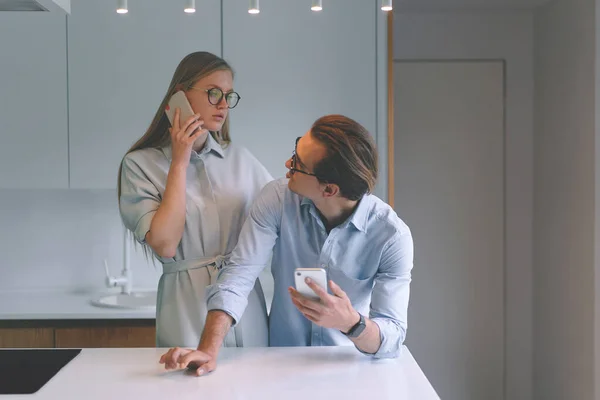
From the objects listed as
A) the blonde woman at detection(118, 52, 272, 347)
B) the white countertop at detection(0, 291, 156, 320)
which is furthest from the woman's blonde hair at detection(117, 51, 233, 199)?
the white countertop at detection(0, 291, 156, 320)

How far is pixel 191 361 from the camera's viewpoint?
5.36 ft

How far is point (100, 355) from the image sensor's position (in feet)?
5.99

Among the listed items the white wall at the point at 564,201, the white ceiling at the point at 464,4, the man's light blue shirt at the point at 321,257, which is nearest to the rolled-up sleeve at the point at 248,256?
the man's light blue shirt at the point at 321,257

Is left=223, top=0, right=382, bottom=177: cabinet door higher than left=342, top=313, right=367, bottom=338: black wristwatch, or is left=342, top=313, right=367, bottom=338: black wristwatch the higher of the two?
left=223, top=0, right=382, bottom=177: cabinet door

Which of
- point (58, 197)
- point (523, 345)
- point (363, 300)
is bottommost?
point (523, 345)

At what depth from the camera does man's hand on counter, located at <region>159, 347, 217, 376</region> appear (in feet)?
5.32

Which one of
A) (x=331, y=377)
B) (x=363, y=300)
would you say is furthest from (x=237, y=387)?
(x=363, y=300)

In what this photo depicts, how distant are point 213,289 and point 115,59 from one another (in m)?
1.67

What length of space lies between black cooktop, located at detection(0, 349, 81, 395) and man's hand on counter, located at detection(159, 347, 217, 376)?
0.98ft

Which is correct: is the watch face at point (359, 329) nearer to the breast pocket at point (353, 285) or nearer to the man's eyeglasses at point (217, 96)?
the breast pocket at point (353, 285)

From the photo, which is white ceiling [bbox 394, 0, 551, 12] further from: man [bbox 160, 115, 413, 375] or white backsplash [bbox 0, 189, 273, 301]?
man [bbox 160, 115, 413, 375]

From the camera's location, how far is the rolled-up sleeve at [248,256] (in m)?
1.84

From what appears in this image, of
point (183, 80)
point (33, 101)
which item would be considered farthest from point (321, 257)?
point (33, 101)

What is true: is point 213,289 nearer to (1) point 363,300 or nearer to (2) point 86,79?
(1) point 363,300
